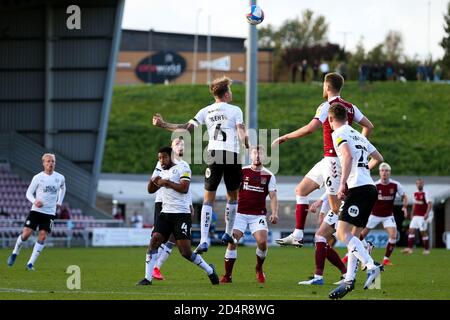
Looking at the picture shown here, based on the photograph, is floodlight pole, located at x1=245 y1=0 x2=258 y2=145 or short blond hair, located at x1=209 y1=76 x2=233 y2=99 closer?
short blond hair, located at x1=209 y1=76 x2=233 y2=99

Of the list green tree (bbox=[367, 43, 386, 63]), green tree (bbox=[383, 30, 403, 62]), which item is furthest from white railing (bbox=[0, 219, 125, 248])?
green tree (bbox=[383, 30, 403, 62])

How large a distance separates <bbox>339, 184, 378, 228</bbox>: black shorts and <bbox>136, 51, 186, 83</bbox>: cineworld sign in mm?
92417

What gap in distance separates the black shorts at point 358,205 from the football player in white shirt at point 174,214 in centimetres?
333

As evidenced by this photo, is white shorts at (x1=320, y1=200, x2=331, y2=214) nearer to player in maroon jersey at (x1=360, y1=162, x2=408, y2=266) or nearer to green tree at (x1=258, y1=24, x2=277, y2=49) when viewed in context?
player in maroon jersey at (x1=360, y1=162, x2=408, y2=266)

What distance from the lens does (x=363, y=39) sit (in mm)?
121938

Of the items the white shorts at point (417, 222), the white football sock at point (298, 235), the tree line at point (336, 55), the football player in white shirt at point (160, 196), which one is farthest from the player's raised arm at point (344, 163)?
the tree line at point (336, 55)

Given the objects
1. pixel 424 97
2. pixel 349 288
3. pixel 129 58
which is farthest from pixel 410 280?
pixel 129 58

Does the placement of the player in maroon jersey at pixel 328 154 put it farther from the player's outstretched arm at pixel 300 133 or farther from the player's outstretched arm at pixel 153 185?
the player's outstretched arm at pixel 153 185

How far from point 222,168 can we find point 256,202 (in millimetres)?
2174

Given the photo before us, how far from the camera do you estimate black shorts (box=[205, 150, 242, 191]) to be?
17.5m

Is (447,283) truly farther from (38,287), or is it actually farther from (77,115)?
(77,115)

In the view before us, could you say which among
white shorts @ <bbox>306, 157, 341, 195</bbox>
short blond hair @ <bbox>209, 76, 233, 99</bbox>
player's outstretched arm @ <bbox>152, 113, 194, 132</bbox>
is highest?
short blond hair @ <bbox>209, 76, 233, 99</bbox>

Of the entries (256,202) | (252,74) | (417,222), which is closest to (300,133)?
(256,202)

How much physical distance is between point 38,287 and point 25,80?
33.8m
